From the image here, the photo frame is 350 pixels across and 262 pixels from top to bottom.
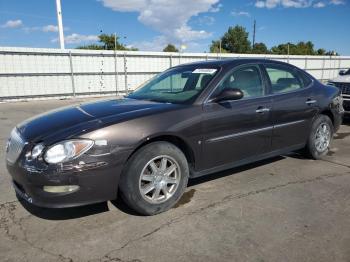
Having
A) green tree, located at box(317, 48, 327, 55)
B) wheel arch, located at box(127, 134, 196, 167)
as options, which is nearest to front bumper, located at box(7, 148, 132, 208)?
wheel arch, located at box(127, 134, 196, 167)

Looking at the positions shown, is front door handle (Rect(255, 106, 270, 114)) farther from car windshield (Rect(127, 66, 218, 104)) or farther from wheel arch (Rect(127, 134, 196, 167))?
wheel arch (Rect(127, 134, 196, 167))

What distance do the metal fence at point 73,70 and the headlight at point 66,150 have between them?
1410 centimetres

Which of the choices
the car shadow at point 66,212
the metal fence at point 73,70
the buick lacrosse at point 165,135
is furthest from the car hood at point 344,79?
the metal fence at point 73,70

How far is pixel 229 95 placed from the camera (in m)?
3.66

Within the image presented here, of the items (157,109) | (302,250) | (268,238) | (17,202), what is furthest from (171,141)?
(17,202)

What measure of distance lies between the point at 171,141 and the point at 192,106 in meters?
0.45

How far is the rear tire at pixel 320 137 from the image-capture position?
5.07 m

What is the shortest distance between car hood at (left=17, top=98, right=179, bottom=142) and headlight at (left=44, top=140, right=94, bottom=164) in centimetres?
8

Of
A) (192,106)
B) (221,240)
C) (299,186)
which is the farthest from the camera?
(299,186)

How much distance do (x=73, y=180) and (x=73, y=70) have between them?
14849 millimetres

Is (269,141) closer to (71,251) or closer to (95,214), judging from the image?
(95,214)

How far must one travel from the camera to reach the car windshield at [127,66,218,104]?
12.6 feet

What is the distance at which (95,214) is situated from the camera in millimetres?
3361

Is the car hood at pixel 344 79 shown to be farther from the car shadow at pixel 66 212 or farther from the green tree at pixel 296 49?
the green tree at pixel 296 49
